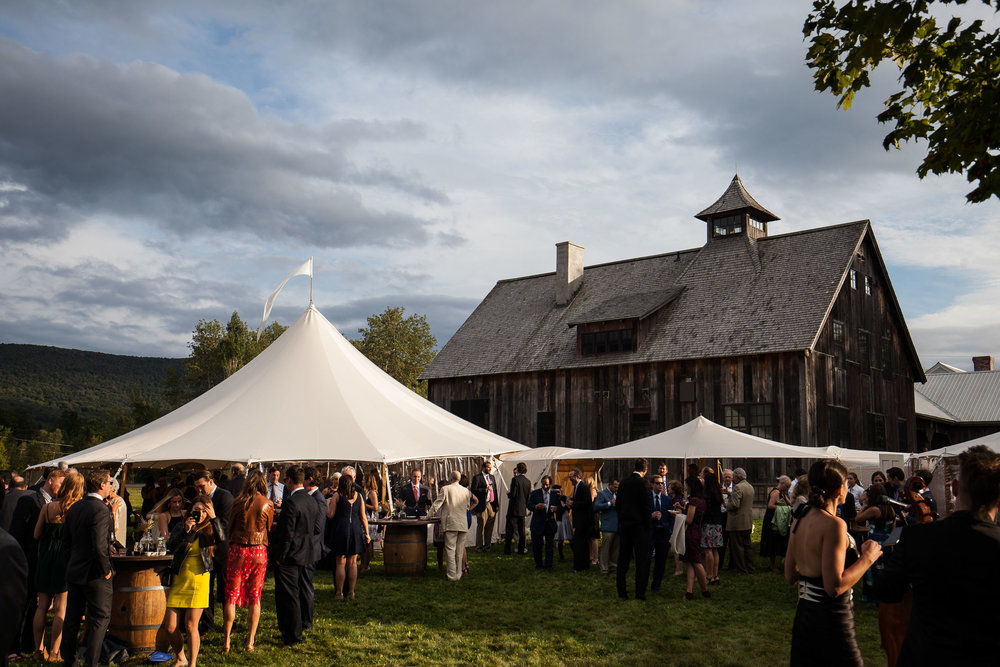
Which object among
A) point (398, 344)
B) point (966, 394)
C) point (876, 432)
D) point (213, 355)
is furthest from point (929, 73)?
point (213, 355)

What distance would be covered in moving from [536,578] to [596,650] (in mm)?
5081

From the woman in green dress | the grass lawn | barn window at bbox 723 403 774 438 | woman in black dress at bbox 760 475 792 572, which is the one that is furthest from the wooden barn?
the woman in green dress

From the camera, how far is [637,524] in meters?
11.1

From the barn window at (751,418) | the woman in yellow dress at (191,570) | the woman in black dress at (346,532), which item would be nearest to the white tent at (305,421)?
the woman in black dress at (346,532)

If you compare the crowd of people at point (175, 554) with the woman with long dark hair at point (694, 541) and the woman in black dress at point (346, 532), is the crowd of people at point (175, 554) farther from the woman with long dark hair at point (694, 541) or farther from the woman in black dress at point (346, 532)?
the woman with long dark hair at point (694, 541)

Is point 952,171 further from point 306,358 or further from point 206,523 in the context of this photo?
point 306,358

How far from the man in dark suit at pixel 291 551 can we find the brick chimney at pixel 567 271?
22.8m

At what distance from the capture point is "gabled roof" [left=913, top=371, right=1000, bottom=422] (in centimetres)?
3778

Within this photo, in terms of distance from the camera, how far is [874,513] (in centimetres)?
902

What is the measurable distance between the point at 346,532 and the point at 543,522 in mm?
4912

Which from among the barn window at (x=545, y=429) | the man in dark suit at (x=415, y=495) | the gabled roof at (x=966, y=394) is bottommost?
the man in dark suit at (x=415, y=495)

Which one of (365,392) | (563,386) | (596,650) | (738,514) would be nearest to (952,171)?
(596,650)

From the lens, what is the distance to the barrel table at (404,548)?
43.0 feet

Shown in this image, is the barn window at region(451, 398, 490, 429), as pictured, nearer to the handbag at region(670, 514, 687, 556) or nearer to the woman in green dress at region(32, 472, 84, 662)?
the handbag at region(670, 514, 687, 556)
